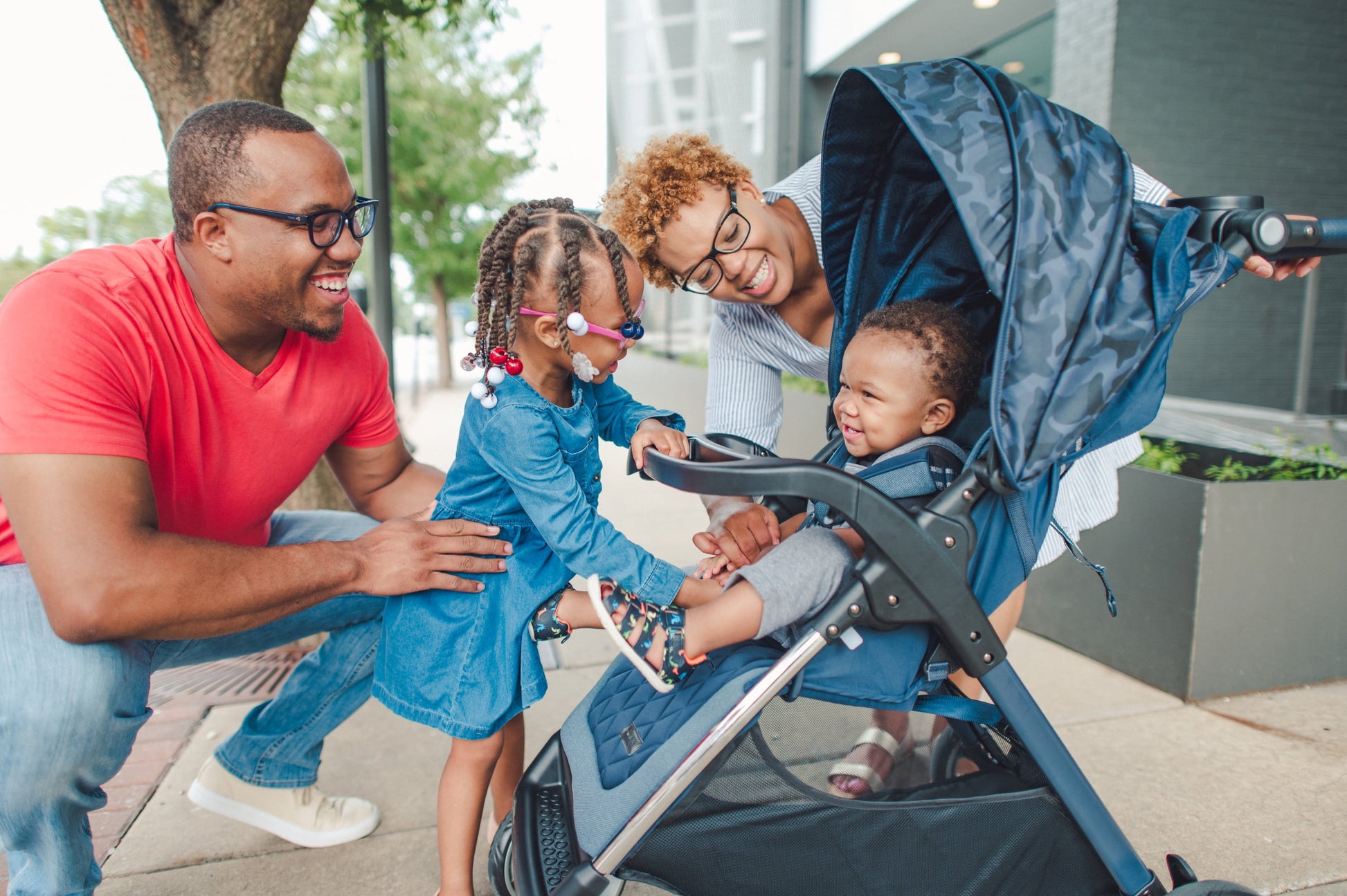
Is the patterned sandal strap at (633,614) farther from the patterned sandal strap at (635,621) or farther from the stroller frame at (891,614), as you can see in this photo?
the stroller frame at (891,614)

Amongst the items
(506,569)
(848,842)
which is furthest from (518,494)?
(848,842)

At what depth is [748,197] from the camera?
2188mm

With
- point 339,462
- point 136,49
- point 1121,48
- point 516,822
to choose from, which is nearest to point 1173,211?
point 516,822

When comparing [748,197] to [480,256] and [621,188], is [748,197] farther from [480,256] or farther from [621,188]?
[480,256]

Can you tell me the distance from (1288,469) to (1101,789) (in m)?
1.43

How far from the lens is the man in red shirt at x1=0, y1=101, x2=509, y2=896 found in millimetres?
1533

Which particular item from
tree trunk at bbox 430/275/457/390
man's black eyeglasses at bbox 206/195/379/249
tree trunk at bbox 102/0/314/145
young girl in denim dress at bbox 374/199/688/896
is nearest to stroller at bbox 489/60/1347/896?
young girl in denim dress at bbox 374/199/688/896

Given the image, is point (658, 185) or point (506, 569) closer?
point (506, 569)

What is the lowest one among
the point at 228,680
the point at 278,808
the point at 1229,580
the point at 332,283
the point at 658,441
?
the point at 228,680

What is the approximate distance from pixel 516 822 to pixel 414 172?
1328cm

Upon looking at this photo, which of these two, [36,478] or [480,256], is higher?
[480,256]

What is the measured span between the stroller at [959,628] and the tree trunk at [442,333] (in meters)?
15.7

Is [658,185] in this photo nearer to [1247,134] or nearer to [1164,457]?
[1164,457]

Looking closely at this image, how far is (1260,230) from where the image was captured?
1.46 m
